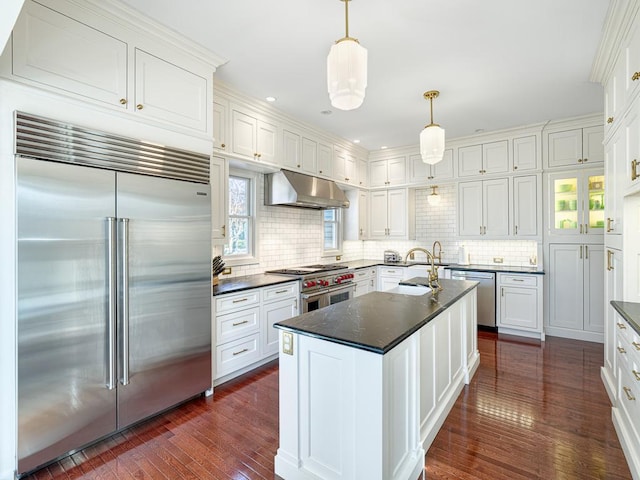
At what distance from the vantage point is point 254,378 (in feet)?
10.5

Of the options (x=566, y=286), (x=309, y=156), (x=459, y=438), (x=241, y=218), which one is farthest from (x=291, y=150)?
(x=566, y=286)

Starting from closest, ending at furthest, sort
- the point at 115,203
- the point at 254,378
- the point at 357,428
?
the point at 357,428 < the point at 115,203 < the point at 254,378

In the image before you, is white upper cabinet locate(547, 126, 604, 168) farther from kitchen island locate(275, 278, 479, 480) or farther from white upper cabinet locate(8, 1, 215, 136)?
white upper cabinet locate(8, 1, 215, 136)

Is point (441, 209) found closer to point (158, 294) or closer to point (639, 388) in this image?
point (639, 388)

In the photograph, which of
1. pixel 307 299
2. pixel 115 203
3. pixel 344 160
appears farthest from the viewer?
pixel 344 160

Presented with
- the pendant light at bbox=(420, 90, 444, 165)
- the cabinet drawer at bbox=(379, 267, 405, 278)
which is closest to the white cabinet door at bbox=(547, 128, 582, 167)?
the cabinet drawer at bbox=(379, 267, 405, 278)

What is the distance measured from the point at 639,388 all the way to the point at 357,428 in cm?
147

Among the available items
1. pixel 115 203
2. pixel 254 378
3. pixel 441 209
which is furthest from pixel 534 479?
pixel 441 209

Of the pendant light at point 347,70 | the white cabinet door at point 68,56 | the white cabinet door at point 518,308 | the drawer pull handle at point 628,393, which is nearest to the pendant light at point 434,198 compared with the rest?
the white cabinet door at point 518,308

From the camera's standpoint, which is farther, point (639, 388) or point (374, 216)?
point (374, 216)

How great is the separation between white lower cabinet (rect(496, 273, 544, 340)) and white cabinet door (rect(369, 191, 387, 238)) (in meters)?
2.03

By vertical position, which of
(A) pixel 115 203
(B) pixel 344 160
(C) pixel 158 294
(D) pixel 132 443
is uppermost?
(B) pixel 344 160

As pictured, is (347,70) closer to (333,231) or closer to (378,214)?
(333,231)

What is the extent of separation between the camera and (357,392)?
61.1 inches
